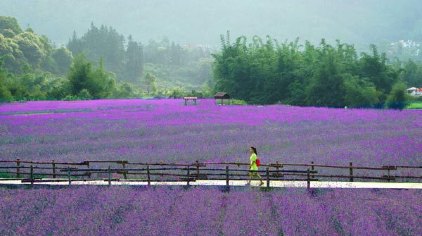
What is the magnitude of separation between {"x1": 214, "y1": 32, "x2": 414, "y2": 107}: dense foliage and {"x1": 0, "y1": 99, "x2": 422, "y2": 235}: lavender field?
61.7ft

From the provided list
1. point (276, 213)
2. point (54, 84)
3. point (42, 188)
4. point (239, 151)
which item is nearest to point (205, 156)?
point (239, 151)

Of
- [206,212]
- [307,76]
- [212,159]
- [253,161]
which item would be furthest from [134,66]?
[206,212]

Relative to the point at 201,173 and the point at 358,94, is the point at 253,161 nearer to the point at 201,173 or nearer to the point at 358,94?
the point at 201,173

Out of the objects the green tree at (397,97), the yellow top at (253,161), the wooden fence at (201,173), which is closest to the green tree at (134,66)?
the green tree at (397,97)

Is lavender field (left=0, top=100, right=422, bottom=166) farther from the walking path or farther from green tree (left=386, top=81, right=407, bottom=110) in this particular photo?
green tree (left=386, top=81, right=407, bottom=110)

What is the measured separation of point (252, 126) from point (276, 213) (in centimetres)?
2161

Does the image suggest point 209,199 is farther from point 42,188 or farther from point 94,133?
point 94,133

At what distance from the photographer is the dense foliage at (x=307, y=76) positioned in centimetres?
6194

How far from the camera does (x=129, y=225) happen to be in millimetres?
11805

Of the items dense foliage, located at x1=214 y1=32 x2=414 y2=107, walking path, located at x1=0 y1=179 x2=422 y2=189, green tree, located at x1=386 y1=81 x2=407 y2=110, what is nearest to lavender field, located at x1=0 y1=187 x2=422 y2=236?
walking path, located at x1=0 y1=179 x2=422 y2=189

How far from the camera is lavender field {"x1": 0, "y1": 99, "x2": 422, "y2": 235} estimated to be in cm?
1189

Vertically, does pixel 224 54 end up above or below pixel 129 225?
above

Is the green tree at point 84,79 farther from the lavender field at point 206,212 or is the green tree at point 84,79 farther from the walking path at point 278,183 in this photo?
the lavender field at point 206,212

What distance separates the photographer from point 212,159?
22.0m
